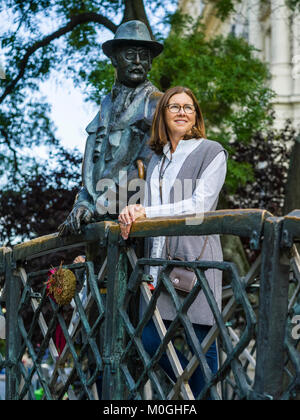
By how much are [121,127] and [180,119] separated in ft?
2.46

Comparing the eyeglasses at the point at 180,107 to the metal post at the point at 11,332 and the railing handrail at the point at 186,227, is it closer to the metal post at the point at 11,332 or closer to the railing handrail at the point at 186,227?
the railing handrail at the point at 186,227

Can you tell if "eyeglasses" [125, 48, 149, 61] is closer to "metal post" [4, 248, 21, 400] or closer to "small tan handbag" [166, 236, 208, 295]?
"metal post" [4, 248, 21, 400]

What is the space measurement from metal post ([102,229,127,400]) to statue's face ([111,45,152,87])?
4.97 ft

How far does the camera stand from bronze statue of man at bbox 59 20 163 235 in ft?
15.3

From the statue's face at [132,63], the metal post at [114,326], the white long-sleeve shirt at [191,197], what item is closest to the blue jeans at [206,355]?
the metal post at [114,326]

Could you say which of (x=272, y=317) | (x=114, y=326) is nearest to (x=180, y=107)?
(x=114, y=326)

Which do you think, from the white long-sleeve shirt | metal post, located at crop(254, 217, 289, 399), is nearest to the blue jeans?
the white long-sleeve shirt

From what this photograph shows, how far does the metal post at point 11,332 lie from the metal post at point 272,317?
2229 millimetres

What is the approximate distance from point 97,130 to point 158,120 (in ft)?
2.63
